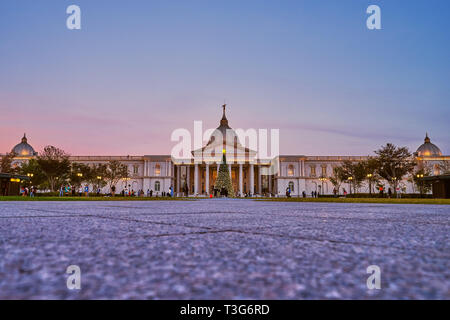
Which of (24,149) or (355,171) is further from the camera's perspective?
(24,149)

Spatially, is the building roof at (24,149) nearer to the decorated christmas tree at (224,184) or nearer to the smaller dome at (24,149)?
the smaller dome at (24,149)

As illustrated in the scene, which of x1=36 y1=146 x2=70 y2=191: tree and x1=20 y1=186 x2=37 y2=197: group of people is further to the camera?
x1=36 y1=146 x2=70 y2=191: tree

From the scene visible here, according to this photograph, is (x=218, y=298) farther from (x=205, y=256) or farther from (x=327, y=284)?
(x=205, y=256)

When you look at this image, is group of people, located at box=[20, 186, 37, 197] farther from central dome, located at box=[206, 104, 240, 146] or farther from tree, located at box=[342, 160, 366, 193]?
central dome, located at box=[206, 104, 240, 146]

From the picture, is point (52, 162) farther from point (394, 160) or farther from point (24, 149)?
point (24, 149)

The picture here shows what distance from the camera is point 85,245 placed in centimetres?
157

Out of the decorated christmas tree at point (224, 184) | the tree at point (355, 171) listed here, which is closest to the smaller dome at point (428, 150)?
the tree at point (355, 171)

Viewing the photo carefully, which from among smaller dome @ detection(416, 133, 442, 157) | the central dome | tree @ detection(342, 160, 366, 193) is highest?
the central dome

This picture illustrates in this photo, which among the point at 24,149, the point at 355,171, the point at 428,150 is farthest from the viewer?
the point at 24,149

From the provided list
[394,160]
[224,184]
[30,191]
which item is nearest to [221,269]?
[224,184]

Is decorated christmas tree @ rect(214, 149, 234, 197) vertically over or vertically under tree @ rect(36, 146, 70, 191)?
under

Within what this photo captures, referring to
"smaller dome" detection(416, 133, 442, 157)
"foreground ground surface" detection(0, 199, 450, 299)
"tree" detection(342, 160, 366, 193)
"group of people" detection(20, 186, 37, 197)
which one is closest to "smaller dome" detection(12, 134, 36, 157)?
"group of people" detection(20, 186, 37, 197)
